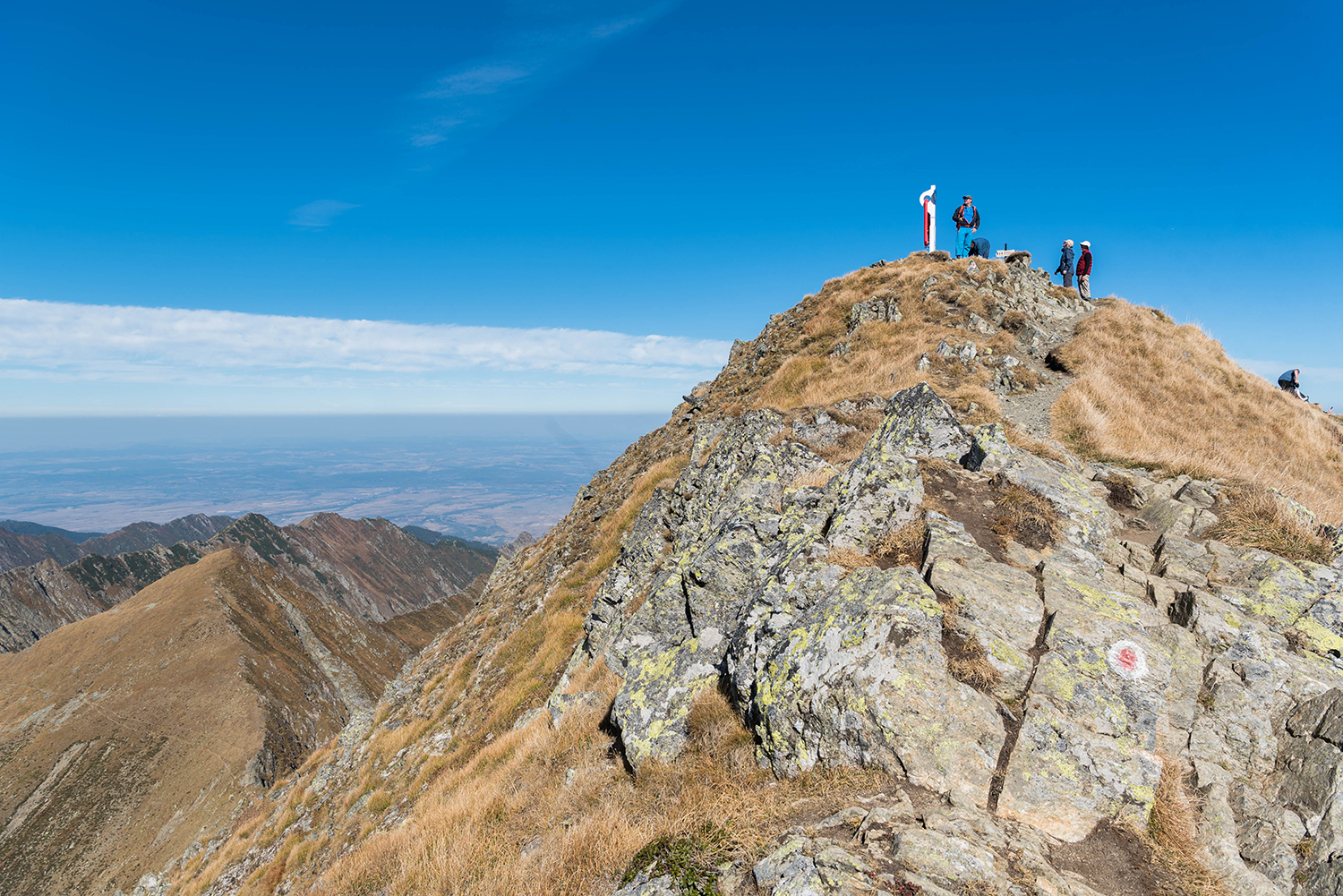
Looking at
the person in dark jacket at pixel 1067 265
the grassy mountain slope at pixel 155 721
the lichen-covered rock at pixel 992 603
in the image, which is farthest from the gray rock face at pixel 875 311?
the grassy mountain slope at pixel 155 721

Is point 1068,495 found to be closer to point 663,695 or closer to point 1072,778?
point 1072,778

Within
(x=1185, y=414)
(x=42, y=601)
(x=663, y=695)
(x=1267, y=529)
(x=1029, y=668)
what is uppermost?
(x=1185, y=414)

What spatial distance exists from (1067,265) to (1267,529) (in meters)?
34.7

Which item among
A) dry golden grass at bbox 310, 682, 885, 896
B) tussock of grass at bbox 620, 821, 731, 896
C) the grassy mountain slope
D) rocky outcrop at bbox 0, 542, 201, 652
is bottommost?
rocky outcrop at bbox 0, 542, 201, 652

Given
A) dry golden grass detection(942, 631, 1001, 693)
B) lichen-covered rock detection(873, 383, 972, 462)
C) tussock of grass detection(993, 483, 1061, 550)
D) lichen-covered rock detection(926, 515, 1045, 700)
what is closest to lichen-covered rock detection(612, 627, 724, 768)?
dry golden grass detection(942, 631, 1001, 693)

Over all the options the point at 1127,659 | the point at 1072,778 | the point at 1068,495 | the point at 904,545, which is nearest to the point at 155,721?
the point at 904,545

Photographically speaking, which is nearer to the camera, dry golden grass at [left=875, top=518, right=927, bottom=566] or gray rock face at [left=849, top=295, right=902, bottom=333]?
dry golden grass at [left=875, top=518, right=927, bottom=566]

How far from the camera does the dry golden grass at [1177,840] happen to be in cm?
538

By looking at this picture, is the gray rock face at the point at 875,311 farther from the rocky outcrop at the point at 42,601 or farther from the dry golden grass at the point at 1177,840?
the rocky outcrop at the point at 42,601

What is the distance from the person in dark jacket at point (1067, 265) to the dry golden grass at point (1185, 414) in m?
6.90

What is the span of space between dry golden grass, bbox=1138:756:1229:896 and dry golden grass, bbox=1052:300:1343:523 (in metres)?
10.6

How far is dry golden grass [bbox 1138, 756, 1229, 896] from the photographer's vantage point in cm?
538

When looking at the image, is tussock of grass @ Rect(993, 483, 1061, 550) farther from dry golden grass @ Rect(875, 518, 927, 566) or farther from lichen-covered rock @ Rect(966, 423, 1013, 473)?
dry golden grass @ Rect(875, 518, 927, 566)

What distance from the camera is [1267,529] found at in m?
10.3
